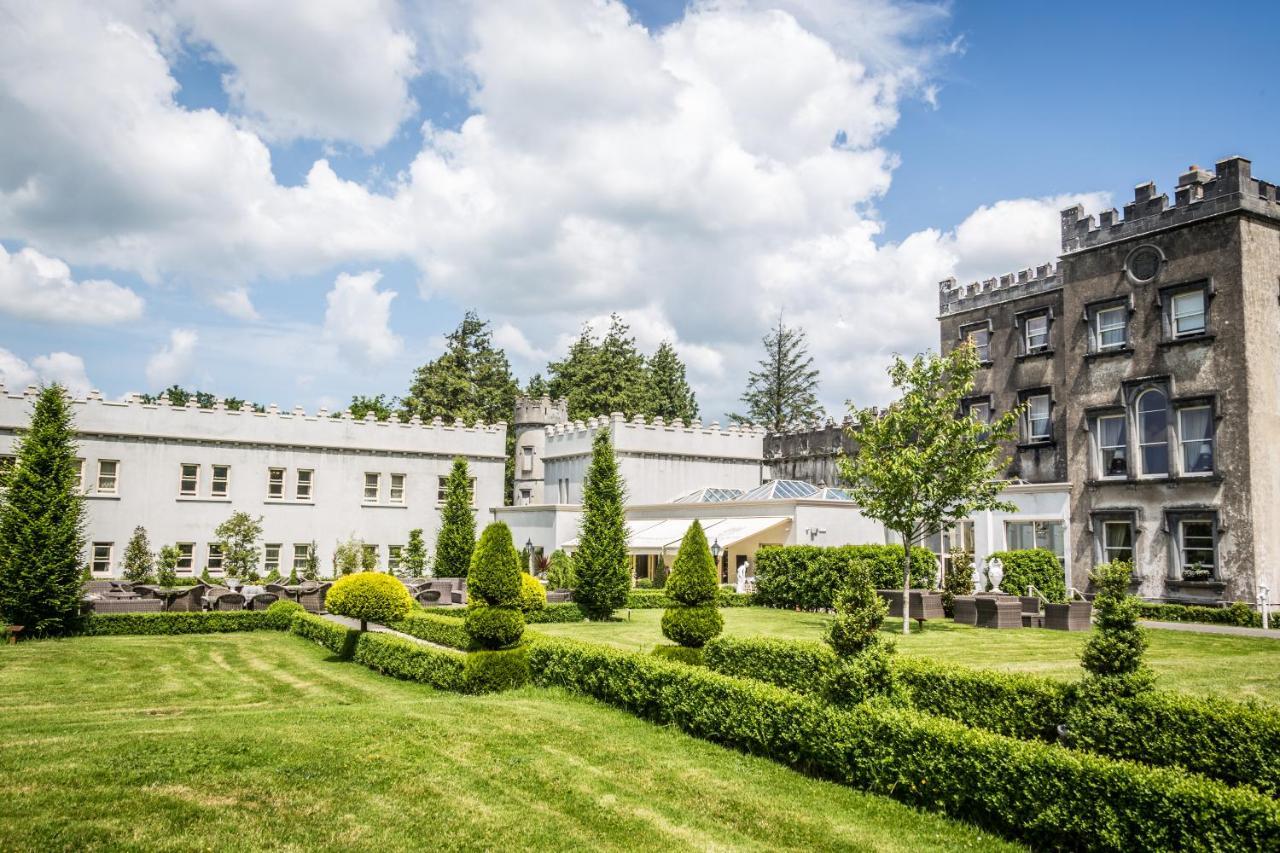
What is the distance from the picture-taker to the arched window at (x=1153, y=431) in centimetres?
2291

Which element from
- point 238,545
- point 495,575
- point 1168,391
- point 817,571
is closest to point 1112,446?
point 1168,391

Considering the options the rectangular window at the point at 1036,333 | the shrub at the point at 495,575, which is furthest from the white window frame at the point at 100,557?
the rectangular window at the point at 1036,333

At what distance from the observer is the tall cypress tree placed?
19.4 metres

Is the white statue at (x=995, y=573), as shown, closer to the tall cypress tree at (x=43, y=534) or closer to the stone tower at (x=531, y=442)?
the tall cypress tree at (x=43, y=534)

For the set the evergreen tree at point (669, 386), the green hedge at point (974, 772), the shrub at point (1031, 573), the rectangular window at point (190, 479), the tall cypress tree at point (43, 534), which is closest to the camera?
the green hedge at point (974, 772)

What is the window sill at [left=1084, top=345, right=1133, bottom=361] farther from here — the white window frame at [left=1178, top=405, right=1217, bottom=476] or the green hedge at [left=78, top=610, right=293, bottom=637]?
the green hedge at [left=78, top=610, right=293, bottom=637]

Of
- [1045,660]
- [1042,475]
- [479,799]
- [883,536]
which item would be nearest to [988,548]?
[1042,475]

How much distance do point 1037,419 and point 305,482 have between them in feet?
87.0

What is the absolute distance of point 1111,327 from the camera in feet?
79.9

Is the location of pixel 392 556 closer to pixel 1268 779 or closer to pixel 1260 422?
pixel 1260 422

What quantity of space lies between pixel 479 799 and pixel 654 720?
152 inches

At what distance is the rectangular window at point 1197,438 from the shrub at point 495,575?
17.9 meters

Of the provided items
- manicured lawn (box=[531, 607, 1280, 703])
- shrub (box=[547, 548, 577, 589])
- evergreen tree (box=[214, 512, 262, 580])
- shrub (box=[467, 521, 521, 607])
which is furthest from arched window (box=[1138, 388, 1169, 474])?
evergreen tree (box=[214, 512, 262, 580])

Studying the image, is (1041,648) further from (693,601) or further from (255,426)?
(255,426)
